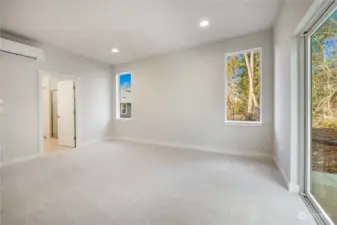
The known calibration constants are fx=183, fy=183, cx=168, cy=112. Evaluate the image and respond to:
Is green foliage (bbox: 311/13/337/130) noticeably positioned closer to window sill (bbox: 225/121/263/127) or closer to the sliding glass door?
the sliding glass door

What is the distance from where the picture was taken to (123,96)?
642 centimetres

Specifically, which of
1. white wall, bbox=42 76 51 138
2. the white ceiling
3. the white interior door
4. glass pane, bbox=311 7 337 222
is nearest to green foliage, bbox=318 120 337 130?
glass pane, bbox=311 7 337 222

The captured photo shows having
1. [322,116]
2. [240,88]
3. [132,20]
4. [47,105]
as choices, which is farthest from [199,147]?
[47,105]

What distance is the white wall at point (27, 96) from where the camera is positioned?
372cm

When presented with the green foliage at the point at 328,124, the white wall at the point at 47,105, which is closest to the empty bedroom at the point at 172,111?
the green foliage at the point at 328,124

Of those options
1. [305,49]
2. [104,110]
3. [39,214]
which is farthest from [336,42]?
[104,110]

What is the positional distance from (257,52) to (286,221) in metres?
3.47

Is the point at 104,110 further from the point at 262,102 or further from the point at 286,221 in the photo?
the point at 286,221

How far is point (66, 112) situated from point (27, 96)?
4.99 feet

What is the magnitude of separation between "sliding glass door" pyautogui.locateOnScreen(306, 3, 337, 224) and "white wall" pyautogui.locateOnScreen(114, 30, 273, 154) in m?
1.73

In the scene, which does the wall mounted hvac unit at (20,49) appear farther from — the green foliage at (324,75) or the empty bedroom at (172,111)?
the green foliage at (324,75)

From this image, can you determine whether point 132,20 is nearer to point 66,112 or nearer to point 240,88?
point 240,88

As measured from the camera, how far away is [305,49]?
2.31 meters

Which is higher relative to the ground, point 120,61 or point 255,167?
point 120,61
